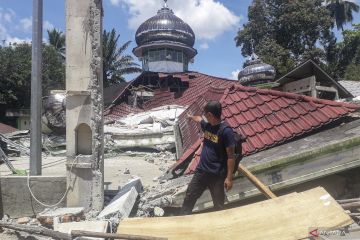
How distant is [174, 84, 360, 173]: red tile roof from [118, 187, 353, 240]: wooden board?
2118 mm

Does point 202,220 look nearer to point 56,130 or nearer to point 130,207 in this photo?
point 130,207

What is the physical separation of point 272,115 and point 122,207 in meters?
3.31

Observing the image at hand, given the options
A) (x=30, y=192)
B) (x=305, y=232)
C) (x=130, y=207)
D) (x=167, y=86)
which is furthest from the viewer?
(x=167, y=86)

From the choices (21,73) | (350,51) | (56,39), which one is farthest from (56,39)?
(350,51)

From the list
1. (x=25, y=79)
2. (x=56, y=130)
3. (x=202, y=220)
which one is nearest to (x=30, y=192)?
(x=202, y=220)

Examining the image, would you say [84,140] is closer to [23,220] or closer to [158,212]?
[23,220]

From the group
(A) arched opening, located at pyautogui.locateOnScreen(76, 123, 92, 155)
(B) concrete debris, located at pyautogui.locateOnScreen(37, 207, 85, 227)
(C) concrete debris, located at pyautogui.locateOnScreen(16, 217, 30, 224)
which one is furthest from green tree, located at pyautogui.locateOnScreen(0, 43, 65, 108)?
(B) concrete debris, located at pyautogui.locateOnScreen(37, 207, 85, 227)

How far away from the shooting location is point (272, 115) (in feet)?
23.4

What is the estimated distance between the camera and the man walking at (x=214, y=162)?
174 inches

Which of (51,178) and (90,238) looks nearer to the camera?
(90,238)

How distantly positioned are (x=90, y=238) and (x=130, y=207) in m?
1.29

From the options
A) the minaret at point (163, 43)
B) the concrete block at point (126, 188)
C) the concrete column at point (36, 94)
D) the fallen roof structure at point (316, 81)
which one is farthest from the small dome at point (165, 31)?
the concrete block at point (126, 188)

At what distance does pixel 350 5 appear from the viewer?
3894cm

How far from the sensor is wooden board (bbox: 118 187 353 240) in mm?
3869
